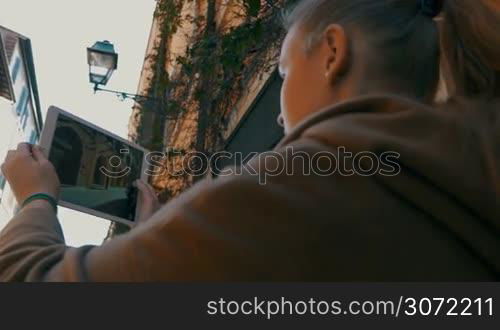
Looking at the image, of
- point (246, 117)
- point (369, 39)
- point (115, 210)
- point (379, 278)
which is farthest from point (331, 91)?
point (246, 117)

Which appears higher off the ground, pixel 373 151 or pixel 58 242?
pixel 373 151

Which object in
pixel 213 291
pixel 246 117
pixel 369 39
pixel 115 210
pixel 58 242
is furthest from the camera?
pixel 246 117

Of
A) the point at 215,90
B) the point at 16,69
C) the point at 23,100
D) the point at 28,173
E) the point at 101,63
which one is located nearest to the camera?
the point at 28,173

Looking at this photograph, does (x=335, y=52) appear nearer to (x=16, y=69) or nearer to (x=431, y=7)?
(x=431, y=7)

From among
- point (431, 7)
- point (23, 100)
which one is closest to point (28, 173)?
point (431, 7)

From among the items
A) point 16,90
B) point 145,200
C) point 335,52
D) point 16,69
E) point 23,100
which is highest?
point 16,69

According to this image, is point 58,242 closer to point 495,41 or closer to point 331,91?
point 331,91

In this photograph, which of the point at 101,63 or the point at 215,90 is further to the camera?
the point at 101,63

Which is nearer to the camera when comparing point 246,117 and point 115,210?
point 115,210

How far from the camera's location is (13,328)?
33.0 inches

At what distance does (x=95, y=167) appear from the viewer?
1937mm

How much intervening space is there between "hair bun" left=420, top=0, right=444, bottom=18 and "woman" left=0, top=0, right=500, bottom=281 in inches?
7.8

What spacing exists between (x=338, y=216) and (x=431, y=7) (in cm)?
51

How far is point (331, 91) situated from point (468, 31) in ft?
0.87
